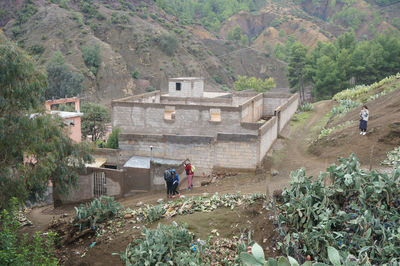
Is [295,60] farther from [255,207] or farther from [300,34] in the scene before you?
[300,34]

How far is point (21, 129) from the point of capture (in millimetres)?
11023

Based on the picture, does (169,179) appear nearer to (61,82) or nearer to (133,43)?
(61,82)

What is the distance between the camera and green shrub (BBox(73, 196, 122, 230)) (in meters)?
11.4

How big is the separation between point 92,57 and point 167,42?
780 inches

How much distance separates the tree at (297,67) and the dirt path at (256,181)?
32011mm

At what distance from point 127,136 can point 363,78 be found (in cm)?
3605

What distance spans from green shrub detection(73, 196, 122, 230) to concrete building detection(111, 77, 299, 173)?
6.68m

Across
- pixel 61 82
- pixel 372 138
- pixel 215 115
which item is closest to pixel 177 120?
pixel 215 115

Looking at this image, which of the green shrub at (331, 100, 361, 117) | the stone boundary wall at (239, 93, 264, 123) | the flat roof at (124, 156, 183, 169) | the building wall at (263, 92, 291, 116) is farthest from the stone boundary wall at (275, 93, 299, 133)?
the flat roof at (124, 156, 183, 169)

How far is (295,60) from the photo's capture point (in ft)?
178

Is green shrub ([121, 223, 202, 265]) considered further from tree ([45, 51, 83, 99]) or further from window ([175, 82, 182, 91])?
tree ([45, 51, 83, 99])

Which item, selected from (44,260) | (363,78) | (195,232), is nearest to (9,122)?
(44,260)

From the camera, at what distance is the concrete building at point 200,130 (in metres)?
17.7

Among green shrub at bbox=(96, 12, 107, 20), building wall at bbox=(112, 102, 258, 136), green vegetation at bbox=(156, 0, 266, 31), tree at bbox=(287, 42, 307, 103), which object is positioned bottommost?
building wall at bbox=(112, 102, 258, 136)
